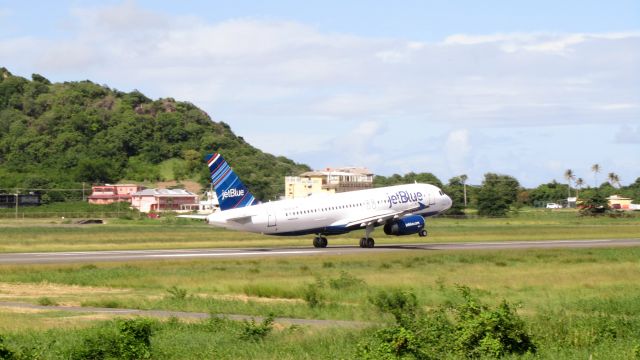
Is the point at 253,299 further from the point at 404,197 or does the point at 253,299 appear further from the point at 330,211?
the point at 404,197

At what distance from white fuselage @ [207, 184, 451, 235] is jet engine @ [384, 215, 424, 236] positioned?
2.44ft

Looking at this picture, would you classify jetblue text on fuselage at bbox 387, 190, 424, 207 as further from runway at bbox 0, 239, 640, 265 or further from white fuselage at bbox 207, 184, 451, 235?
runway at bbox 0, 239, 640, 265

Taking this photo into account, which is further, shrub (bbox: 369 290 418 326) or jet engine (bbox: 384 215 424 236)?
jet engine (bbox: 384 215 424 236)

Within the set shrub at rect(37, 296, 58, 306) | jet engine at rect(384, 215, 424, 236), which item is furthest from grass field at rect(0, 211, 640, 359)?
jet engine at rect(384, 215, 424, 236)

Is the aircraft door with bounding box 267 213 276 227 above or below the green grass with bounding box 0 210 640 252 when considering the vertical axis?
above

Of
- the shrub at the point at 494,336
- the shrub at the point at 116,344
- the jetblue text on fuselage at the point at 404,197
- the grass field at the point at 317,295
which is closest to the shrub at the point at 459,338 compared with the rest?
the shrub at the point at 494,336

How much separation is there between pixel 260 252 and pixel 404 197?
15.4 meters

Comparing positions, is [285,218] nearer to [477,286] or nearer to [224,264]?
[224,264]

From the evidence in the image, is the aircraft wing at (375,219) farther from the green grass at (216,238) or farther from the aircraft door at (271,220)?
the green grass at (216,238)

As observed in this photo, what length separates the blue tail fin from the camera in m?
71.5

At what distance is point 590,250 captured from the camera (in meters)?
69.6

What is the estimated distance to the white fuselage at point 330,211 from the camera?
7188cm

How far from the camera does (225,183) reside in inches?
2817

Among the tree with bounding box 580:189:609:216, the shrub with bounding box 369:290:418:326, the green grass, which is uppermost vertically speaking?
the tree with bounding box 580:189:609:216
